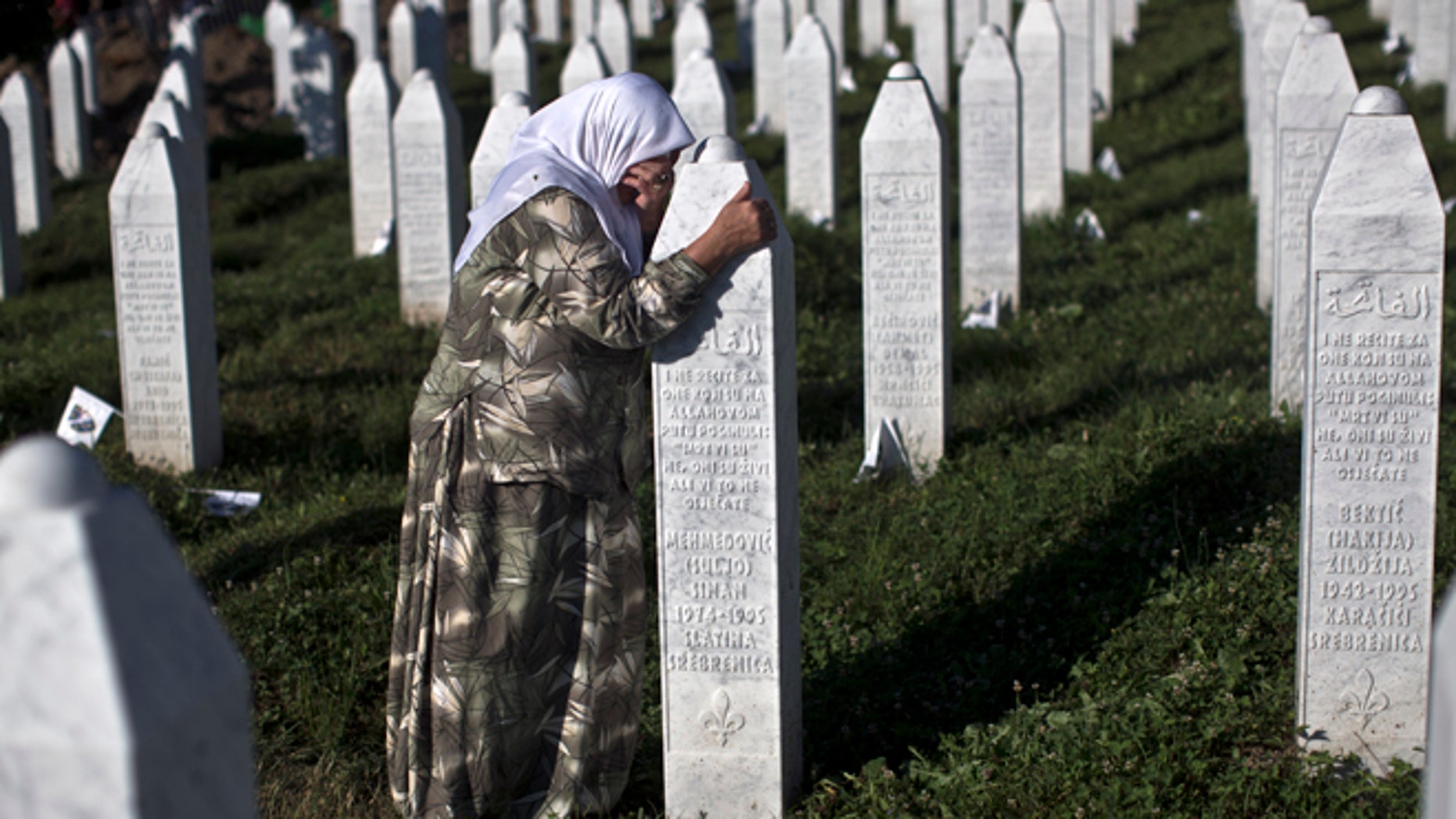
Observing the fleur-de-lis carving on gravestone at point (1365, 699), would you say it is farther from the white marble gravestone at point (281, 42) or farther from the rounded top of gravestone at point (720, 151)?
the white marble gravestone at point (281, 42)

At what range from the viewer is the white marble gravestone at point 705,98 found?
11.0 metres

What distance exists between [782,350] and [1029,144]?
29.6 feet

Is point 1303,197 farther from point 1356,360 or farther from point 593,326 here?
point 593,326

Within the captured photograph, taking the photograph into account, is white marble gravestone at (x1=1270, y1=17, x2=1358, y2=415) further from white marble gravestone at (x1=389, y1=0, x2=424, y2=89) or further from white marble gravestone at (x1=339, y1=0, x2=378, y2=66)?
white marble gravestone at (x1=339, y1=0, x2=378, y2=66)

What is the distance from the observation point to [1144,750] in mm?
3857

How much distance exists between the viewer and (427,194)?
9.70 metres

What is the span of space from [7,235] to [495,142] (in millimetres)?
5394

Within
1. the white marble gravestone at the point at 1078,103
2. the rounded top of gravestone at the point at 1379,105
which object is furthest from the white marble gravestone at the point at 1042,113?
the rounded top of gravestone at the point at 1379,105

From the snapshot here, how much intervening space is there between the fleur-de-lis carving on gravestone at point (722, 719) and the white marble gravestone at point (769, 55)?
14.6 meters

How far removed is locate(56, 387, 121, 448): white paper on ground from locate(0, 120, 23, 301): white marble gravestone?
4.68m

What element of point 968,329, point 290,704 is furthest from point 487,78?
point 290,704

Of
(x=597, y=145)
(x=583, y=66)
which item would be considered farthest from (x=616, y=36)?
(x=597, y=145)

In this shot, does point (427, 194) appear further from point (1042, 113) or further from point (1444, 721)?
point (1444, 721)

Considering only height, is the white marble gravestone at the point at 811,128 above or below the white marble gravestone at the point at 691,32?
below
